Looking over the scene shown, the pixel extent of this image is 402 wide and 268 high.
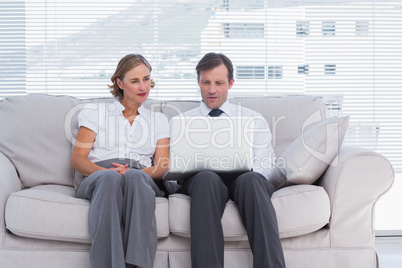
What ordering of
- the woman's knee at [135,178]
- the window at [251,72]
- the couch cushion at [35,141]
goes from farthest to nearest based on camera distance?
the window at [251,72]
the couch cushion at [35,141]
the woman's knee at [135,178]

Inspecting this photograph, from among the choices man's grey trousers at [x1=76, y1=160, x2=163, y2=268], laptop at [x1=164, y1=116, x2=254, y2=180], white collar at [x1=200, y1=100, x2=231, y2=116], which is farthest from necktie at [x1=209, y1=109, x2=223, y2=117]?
man's grey trousers at [x1=76, y1=160, x2=163, y2=268]

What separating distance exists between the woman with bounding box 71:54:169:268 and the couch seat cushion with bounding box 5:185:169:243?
2.7 inches

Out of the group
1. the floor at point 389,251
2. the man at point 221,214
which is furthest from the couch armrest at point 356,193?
the floor at point 389,251

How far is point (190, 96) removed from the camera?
364cm

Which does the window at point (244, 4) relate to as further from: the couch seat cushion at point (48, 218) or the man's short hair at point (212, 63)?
the couch seat cushion at point (48, 218)

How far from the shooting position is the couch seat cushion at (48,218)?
215 cm

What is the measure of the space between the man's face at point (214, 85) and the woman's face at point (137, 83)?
0.32 metres

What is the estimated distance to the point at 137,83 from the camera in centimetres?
265

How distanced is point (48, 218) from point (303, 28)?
93.4 inches

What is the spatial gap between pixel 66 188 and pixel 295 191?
4.02 feet

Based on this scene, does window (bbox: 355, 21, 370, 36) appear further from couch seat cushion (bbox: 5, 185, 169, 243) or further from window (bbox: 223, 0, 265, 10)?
couch seat cushion (bbox: 5, 185, 169, 243)

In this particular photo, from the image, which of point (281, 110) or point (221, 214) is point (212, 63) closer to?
point (281, 110)

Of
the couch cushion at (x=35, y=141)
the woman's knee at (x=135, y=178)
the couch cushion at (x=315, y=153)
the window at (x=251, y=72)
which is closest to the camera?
the woman's knee at (x=135, y=178)

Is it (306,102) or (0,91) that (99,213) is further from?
(0,91)
